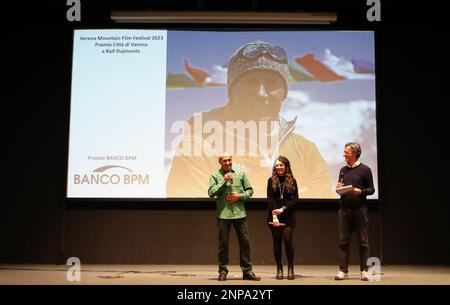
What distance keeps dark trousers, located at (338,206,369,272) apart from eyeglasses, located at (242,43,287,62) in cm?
275

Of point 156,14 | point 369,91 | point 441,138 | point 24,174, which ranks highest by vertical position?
point 156,14

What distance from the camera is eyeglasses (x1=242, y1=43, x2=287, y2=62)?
7.13 m

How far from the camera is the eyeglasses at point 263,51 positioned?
713cm

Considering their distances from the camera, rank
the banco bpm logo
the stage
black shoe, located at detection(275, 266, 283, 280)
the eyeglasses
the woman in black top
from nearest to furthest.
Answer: the stage, the woman in black top, black shoe, located at detection(275, 266, 283, 280), the banco bpm logo, the eyeglasses

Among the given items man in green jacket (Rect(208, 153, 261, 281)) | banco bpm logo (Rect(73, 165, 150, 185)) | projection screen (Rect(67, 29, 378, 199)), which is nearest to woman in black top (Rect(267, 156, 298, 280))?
man in green jacket (Rect(208, 153, 261, 281))

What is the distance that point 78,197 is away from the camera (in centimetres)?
→ 693

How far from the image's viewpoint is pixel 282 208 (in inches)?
201

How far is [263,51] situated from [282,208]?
9.09 ft

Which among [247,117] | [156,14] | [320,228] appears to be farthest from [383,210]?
[156,14]

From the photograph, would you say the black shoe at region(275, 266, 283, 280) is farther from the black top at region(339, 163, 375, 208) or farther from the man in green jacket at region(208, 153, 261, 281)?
the black top at region(339, 163, 375, 208)

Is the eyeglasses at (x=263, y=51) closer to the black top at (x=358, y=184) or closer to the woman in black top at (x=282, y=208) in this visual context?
the woman in black top at (x=282, y=208)
